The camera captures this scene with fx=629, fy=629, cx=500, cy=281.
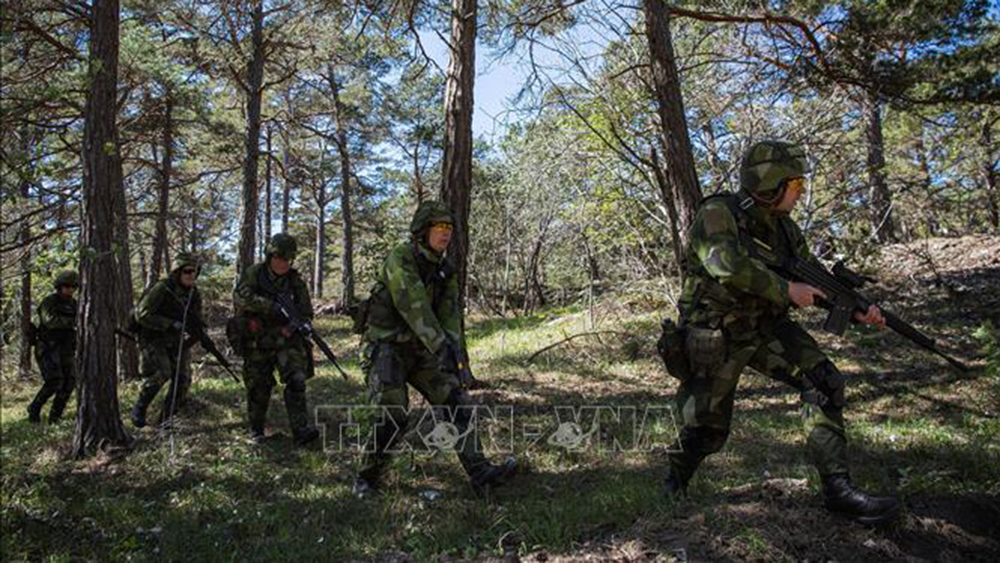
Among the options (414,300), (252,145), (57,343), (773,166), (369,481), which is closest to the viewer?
(773,166)

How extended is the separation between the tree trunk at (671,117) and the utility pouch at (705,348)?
3437 millimetres

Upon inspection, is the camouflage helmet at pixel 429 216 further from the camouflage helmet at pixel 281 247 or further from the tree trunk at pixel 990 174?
the tree trunk at pixel 990 174

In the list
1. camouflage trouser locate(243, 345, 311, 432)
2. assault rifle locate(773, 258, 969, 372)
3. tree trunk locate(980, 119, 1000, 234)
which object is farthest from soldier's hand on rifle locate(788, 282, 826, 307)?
tree trunk locate(980, 119, 1000, 234)

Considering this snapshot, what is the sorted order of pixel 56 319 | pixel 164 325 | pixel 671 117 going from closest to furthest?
pixel 671 117 → pixel 164 325 → pixel 56 319

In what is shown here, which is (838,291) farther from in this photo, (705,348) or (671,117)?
(671,117)

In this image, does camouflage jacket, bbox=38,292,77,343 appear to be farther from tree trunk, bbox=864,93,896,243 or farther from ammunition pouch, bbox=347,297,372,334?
tree trunk, bbox=864,93,896,243

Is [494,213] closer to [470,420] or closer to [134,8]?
[134,8]

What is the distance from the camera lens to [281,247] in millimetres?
6352

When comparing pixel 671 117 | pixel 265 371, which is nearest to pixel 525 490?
pixel 265 371

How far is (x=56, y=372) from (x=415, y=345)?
6.70 m

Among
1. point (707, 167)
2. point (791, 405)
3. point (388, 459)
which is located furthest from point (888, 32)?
point (388, 459)

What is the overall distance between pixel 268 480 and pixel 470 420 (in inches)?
81.6

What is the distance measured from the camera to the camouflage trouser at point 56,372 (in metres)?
8.52

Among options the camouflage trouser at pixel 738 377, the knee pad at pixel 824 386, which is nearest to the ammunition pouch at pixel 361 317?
the camouflage trouser at pixel 738 377
